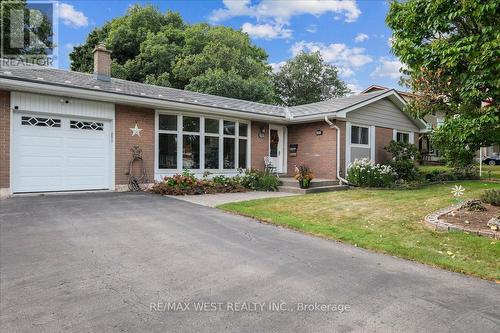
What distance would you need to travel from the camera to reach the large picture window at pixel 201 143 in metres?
11.6

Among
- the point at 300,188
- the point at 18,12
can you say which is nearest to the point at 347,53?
the point at 300,188

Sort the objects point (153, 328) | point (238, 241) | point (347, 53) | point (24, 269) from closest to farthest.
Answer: point (153, 328) → point (24, 269) → point (238, 241) → point (347, 53)

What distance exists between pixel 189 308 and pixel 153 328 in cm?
42

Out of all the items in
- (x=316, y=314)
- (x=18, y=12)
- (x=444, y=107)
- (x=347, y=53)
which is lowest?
(x=316, y=314)

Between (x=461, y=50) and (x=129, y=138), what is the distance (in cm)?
927

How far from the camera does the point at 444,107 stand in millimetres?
8508

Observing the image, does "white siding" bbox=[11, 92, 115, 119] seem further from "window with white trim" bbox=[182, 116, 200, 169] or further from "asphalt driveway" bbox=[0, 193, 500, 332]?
"asphalt driveway" bbox=[0, 193, 500, 332]

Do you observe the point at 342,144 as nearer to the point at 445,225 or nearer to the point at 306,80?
the point at 445,225

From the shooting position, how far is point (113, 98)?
987 centimetres

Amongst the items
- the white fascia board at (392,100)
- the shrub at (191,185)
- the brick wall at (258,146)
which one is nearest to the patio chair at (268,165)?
the brick wall at (258,146)

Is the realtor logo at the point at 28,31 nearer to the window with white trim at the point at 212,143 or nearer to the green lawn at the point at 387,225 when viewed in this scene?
the window with white trim at the point at 212,143

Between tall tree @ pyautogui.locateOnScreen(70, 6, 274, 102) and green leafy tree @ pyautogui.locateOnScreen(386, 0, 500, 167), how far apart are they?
1852 cm

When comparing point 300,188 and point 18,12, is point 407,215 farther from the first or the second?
point 18,12

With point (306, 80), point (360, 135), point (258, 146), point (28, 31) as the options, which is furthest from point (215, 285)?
point (306, 80)
